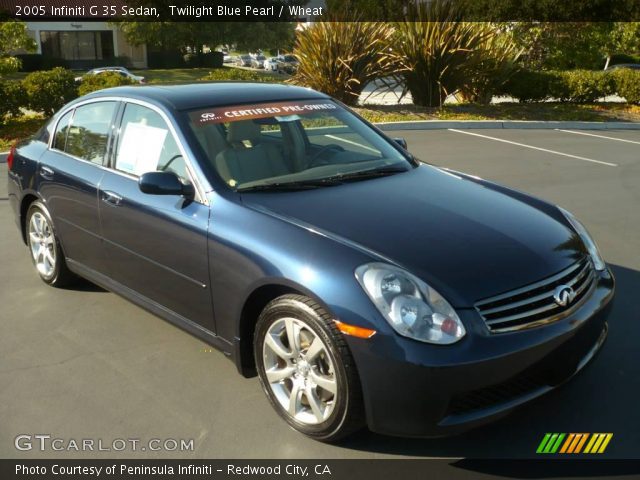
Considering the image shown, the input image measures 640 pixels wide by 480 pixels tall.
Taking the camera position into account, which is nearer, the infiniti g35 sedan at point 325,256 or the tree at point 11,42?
the infiniti g35 sedan at point 325,256

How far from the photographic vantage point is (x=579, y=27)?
2567 centimetres

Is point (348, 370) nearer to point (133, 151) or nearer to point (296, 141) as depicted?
point (296, 141)

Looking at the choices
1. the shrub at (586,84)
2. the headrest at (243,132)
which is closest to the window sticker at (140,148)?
the headrest at (243,132)

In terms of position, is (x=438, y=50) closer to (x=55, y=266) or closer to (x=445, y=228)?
(x=55, y=266)

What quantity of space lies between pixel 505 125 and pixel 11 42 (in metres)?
11.6

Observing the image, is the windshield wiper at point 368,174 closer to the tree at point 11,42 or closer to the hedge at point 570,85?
the tree at point 11,42

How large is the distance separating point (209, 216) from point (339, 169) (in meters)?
0.95

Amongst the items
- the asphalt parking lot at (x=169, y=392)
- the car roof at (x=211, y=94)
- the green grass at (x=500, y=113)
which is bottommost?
the green grass at (x=500, y=113)

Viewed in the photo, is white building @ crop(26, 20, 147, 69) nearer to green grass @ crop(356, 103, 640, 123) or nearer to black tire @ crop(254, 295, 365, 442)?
green grass @ crop(356, 103, 640, 123)

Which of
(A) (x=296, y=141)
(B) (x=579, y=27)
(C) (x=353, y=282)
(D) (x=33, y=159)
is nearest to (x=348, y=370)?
(C) (x=353, y=282)

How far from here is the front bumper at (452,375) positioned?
9.34 ft

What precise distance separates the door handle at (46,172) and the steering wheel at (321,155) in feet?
6.87

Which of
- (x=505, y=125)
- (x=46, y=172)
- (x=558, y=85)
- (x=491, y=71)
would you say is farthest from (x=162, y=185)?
(x=558, y=85)

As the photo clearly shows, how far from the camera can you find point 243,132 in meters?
4.21
